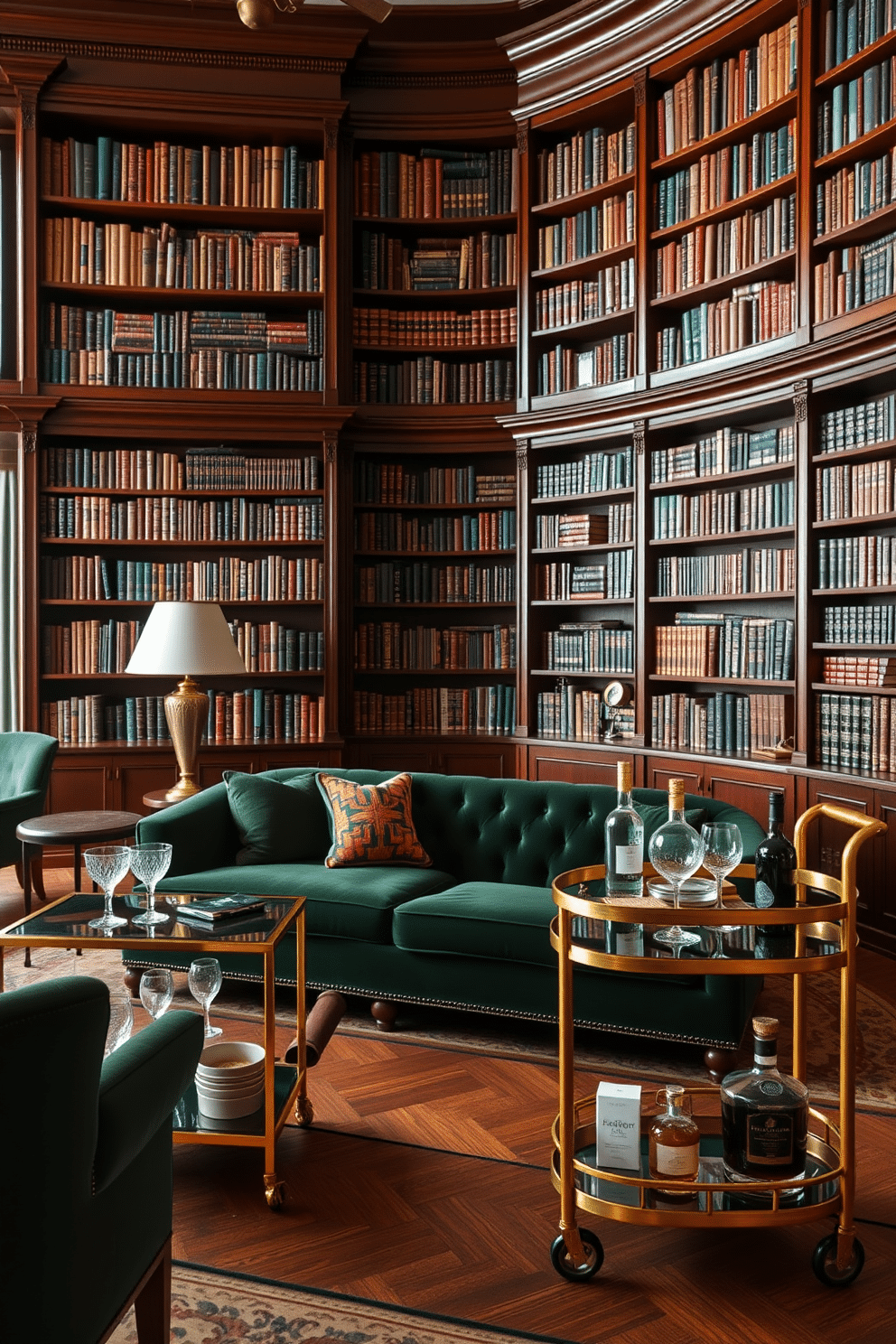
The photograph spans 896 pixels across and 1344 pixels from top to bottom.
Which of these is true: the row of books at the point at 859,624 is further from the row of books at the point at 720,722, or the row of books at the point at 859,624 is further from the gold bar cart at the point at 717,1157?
the gold bar cart at the point at 717,1157

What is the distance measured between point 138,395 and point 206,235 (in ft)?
3.17

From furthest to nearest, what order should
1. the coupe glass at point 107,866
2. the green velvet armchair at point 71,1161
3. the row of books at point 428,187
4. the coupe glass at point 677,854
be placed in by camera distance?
the row of books at point 428,187, the coupe glass at point 107,866, the coupe glass at point 677,854, the green velvet armchair at point 71,1161

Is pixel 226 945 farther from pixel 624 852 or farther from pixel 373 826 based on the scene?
pixel 373 826

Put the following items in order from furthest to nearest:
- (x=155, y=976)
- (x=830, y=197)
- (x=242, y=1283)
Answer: (x=830, y=197), (x=155, y=976), (x=242, y=1283)

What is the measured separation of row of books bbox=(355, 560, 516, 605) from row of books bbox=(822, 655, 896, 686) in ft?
6.48

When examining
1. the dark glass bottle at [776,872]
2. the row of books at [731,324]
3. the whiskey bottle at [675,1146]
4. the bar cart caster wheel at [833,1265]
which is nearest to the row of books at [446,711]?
the row of books at [731,324]

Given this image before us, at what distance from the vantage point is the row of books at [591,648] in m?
5.73

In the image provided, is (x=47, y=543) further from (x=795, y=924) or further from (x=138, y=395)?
(x=795, y=924)

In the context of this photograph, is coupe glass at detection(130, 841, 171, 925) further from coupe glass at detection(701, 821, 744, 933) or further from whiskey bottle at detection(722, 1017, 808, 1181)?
whiskey bottle at detection(722, 1017, 808, 1181)

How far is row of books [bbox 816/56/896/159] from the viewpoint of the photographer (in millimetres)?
4410

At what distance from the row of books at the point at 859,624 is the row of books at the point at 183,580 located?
8.80ft

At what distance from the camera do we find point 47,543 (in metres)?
5.95

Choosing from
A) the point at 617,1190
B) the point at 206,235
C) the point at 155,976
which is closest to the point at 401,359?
the point at 206,235

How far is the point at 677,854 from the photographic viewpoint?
88.7 inches
